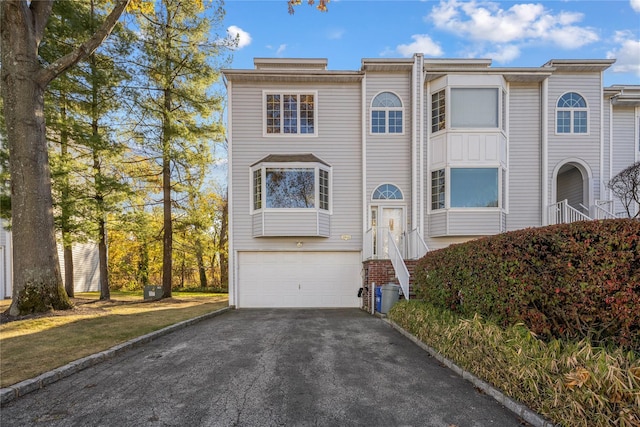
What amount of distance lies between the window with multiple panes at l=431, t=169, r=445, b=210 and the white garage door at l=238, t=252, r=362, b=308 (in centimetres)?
345

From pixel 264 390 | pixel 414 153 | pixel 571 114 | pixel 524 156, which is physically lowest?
pixel 264 390

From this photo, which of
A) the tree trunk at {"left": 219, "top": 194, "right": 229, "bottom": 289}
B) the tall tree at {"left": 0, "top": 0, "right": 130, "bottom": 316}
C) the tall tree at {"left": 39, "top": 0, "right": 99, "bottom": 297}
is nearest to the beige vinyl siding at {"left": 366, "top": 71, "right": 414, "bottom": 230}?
the tall tree at {"left": 0, "top": 0, "right": 130, "bottom": 316}

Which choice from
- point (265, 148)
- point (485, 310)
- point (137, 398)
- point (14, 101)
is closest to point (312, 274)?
point (265, 148)

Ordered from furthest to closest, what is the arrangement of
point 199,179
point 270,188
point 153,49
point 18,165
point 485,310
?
point 199,179
point 153,49
point 270,188
point 18,165
point 485,310

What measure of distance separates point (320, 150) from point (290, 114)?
1779 millimetres

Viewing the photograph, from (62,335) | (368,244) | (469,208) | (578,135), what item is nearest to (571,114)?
(578,135)

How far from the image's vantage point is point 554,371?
3199 mm

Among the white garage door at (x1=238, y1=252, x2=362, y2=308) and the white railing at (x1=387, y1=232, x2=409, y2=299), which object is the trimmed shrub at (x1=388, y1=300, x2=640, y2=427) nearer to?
the white railing at (x1=387, y1=232, x2=409, y2=299)

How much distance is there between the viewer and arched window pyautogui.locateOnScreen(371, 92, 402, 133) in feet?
37.2

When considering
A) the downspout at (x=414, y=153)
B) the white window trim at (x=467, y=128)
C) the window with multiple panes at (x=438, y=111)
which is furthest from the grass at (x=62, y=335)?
the white window trim at (x=467, y=128)

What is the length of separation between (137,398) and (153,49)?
13133mm

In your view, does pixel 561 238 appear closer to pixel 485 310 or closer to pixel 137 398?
pixel 485 310

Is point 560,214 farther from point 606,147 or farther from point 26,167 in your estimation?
point 26,167

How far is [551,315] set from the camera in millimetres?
3863
